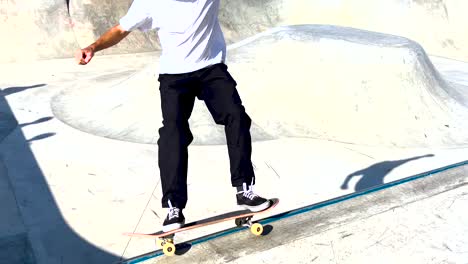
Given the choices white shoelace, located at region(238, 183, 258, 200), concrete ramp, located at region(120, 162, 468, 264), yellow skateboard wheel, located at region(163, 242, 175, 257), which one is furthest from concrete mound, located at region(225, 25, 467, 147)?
yellow skateboard wheel, located at region(163, 242, 175, 257)

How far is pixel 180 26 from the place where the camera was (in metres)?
3.89

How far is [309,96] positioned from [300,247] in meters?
5.11

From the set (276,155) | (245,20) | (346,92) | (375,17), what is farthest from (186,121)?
(375,17)

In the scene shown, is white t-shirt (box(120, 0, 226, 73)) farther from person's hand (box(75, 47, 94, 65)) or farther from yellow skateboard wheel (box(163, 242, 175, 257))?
yellow skateboard wheel (box(163, 242, 175, 257))

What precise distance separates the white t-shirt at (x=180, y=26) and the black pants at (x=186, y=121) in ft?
0.29

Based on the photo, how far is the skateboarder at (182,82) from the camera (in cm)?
388

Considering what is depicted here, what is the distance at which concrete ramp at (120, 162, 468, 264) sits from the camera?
3951 mm

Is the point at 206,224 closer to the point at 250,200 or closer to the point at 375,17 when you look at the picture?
the point at 250,200

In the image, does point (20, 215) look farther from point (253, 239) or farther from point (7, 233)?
point (253, 239)

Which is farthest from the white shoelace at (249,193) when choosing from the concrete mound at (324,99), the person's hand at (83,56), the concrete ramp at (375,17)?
the concrete ramp at (375,17)

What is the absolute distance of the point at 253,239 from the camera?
415 centimetres

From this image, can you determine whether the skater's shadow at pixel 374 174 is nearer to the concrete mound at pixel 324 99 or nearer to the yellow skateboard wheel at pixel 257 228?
the concrete mound at pixel 324 99

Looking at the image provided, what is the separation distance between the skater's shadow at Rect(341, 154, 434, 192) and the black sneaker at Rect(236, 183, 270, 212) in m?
2.74

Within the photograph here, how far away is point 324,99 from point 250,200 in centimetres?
497
